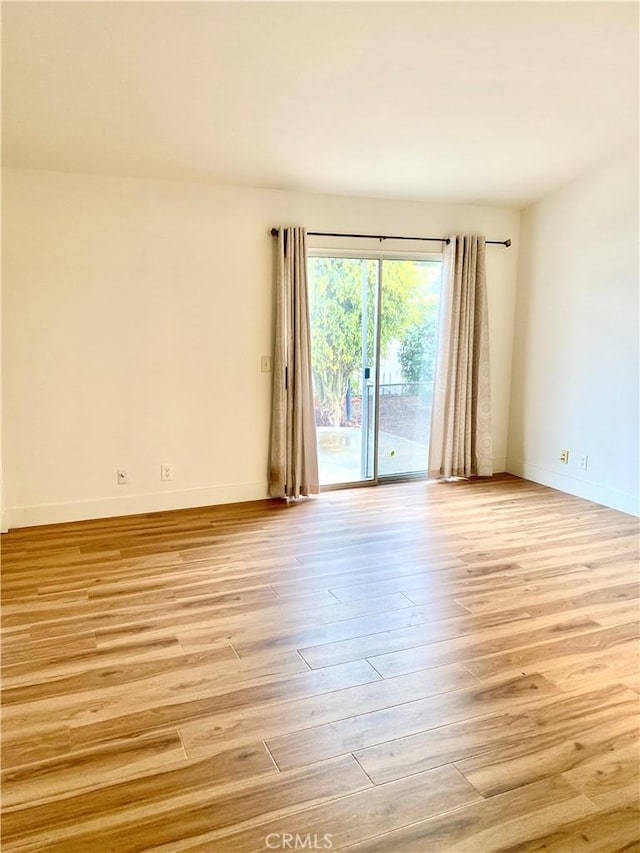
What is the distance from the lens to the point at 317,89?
3275mm

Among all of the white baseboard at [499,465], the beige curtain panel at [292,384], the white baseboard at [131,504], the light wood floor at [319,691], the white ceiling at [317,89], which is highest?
the white ceiling at [317,89]

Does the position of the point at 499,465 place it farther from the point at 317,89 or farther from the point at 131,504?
the point at 317,89

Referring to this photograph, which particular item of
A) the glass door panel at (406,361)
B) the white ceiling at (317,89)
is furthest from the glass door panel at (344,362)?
the white ceiling at (317,89)

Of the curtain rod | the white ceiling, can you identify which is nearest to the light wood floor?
the curtain rod

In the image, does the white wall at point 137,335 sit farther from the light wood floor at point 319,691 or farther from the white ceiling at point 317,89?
the light wood floor at point 319,691

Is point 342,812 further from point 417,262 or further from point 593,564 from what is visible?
point 417,262

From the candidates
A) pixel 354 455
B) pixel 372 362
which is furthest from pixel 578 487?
pixel 372 362

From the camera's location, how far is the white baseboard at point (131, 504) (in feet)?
13.6

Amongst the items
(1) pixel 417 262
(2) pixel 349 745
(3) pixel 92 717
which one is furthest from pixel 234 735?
(1) pixel 417 262

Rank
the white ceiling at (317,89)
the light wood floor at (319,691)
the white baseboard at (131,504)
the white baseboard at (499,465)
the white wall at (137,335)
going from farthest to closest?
the white baseboard at (499,465) → the white baseboard at (131,504) → the white wall at (137,335) → the white ceiling at (317,89) → the light wood floor at (319,691)

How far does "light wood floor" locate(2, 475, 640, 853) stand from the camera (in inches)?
67.5

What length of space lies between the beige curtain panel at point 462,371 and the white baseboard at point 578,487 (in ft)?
1.18

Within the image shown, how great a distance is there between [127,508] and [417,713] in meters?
2.93

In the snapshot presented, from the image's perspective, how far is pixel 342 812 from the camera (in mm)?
1732
